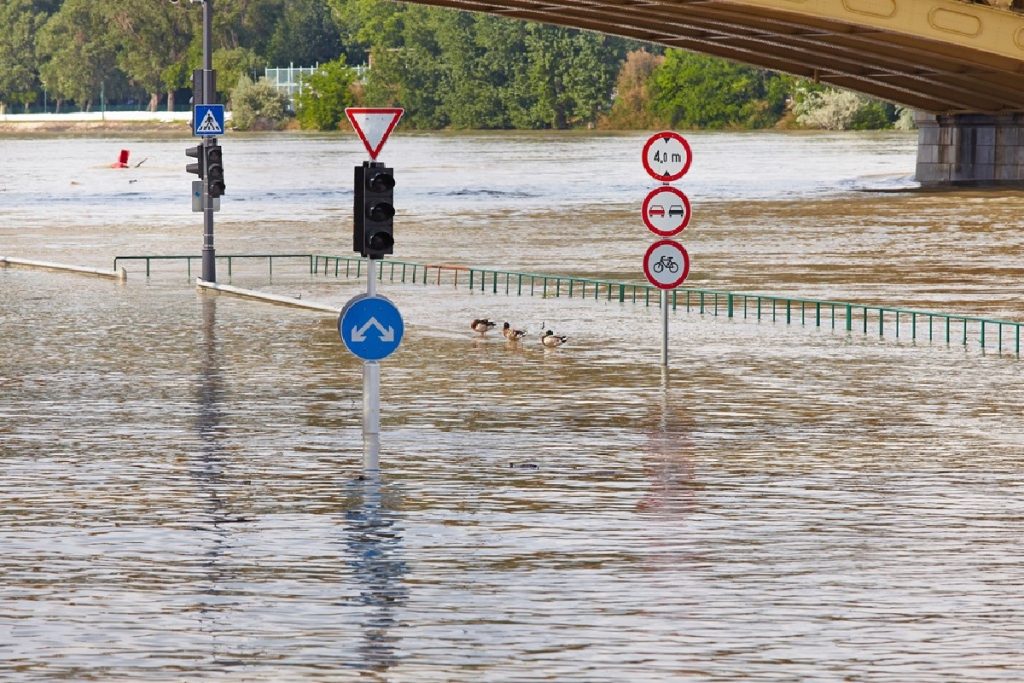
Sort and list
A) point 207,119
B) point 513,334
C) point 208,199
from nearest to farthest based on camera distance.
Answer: point 513,334 → point 207,119 → point 208,199

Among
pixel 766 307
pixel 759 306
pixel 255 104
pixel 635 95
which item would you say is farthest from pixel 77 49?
pixel 759 306

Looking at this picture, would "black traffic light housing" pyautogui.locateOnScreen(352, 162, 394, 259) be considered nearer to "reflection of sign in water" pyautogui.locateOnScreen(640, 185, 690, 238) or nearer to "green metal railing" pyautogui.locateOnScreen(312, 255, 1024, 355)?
"reflection of sign in water" pyautogui.locateOnScreen(640, 185, 690, 238)

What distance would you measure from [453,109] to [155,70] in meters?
32.1

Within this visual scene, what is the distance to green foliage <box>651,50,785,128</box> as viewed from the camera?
157 m

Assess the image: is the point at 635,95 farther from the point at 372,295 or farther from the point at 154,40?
the point at 372,295

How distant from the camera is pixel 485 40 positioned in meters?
163

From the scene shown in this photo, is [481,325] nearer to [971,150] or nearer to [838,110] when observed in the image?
[971,150]

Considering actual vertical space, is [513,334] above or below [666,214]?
below

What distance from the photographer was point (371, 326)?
14.6 m

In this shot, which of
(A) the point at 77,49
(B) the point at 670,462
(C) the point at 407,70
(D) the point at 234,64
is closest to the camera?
(B) the point at 670,462

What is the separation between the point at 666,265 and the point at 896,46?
33.7m

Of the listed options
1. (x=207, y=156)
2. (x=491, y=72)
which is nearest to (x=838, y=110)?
(x=491, y=72)

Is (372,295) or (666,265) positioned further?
(666,265)

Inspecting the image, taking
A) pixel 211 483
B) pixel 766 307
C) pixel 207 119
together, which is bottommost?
pixel 211 483
